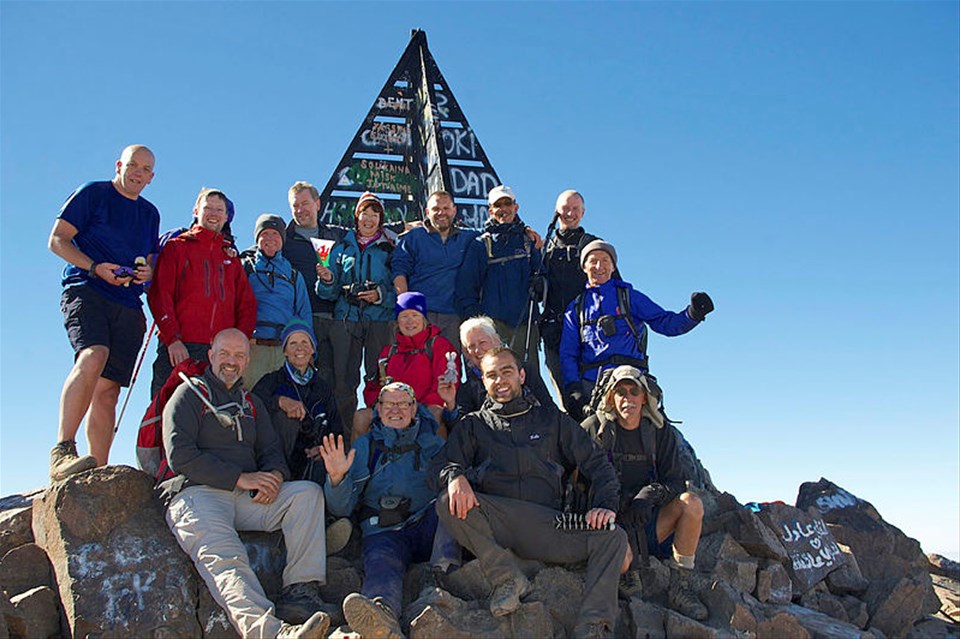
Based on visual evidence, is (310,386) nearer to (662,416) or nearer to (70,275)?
(70,275)

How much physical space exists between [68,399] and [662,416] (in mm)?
4607

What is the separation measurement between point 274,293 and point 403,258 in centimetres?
155

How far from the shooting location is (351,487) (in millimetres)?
6098

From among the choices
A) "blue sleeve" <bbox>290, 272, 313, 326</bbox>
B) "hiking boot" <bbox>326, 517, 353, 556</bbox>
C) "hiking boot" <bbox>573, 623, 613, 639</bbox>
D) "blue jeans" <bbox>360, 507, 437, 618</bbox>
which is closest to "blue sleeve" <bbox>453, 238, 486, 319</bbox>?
"blue sleeve" <bbox>290, 272, 313, 326</bbox>

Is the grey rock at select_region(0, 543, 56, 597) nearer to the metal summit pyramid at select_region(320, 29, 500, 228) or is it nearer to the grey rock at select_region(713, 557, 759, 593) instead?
the grey rock at select_region(713, 557, 759, 593)

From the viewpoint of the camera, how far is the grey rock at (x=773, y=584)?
6.98 metres

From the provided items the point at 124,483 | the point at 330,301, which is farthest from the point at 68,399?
the point at 330,301

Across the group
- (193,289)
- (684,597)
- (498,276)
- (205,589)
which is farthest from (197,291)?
(684,597)

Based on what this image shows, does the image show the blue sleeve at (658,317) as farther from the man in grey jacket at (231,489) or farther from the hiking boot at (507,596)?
the man in grey jacket at (231,489)

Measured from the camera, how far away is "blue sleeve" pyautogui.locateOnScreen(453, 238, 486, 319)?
908 centimetres

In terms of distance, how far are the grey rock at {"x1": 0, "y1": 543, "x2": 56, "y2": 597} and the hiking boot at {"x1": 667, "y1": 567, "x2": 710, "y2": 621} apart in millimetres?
4383

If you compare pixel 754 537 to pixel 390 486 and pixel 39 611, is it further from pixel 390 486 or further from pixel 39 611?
pixel 39 611

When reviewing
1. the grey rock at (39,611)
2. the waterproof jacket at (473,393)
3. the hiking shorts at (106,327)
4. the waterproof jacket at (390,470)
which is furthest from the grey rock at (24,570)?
the waterproof jacket at (473,393)

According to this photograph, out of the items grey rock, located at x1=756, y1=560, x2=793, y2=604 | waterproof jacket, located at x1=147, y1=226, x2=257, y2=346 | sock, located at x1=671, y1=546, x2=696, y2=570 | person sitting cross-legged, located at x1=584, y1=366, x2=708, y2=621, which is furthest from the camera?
waterproof jacket, located at x1=147, y1=226, x2=257, y2=346
